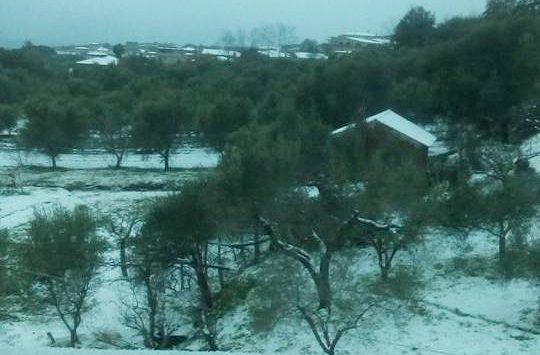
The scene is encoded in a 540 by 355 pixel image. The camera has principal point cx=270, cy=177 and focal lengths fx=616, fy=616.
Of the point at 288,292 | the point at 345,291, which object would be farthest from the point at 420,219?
the point at 288,292

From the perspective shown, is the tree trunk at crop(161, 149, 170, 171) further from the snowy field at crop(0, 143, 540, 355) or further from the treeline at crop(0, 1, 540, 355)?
the snowy field at crop(0, 143, 540, 355)

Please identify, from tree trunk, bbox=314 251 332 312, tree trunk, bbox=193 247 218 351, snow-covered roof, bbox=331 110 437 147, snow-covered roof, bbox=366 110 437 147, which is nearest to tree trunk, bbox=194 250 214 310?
tree trunk, bbox=193 247 218 351

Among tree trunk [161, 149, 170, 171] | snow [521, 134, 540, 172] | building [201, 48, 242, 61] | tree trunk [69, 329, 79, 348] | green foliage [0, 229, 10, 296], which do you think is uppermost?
building [201, 48, 242, 61]

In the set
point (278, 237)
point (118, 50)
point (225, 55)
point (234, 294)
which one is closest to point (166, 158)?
point (234, 294)

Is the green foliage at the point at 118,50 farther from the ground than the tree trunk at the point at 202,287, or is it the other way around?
the green foliage at the point at 118,50

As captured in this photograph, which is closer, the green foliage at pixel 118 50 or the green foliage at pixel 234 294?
the green foliage at pixel 234 294

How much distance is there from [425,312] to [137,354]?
688cm

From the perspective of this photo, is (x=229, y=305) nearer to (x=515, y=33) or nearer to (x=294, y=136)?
(x=294, y=136)

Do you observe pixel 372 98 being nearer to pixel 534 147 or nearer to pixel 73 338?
pixel 534 147

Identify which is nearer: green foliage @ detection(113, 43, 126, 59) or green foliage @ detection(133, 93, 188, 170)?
green foliage @ detection(133, 93, 188, 170)

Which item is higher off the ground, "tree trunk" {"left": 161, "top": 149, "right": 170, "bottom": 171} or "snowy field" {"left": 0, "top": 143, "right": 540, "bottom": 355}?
"snowy field" {"left": 0, "top": 143, "right": 540, "bottom": 355}

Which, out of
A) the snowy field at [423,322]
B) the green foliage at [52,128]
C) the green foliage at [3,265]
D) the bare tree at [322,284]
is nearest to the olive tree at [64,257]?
the green foliage at [3,265]

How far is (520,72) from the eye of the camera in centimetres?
1866

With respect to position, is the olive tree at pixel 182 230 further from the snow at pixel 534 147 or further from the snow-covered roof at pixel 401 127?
the snow at pixel 534 147
